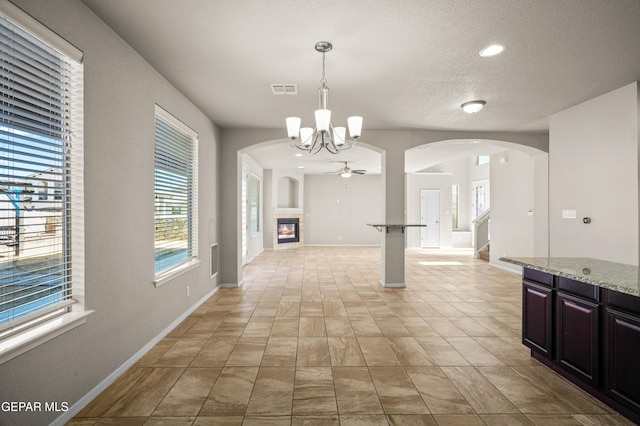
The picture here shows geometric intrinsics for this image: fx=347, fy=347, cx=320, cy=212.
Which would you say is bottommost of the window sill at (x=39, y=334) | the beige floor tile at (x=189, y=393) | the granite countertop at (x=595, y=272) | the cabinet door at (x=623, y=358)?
the beige floor tile at (x=189, y=393)

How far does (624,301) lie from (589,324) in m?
0.34

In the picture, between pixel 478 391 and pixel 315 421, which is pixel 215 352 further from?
pixel 478 391

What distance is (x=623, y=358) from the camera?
2.16 m

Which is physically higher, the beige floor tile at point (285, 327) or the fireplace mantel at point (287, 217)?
the fireplace mantel at point (287, 217)

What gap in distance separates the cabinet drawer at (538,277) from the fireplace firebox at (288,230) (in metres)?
9.16

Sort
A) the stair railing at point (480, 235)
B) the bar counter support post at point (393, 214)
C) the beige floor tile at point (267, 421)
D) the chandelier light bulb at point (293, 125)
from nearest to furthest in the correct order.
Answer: the beige floor tile at point (267, 421)
the chandelier light bulb at point (293, 125)
the bar counter support post at point (393, 214)
the stair railing at point (480, 235)

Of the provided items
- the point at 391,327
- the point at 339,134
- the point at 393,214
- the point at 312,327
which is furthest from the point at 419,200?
the point at 339,134

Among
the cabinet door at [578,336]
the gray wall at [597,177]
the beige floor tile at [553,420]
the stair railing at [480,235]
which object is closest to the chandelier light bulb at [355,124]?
the cabinet door at [578,336]

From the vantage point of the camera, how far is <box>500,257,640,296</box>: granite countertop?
2.14m

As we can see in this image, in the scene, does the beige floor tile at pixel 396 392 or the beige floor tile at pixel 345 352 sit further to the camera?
the beige floor tile at pixel 345 352

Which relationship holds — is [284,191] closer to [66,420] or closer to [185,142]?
[185,142]

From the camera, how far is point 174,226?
4.09 metres

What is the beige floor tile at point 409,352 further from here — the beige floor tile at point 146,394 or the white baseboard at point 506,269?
the white baseboard at point 506,269

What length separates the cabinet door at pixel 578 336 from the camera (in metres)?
2.39
